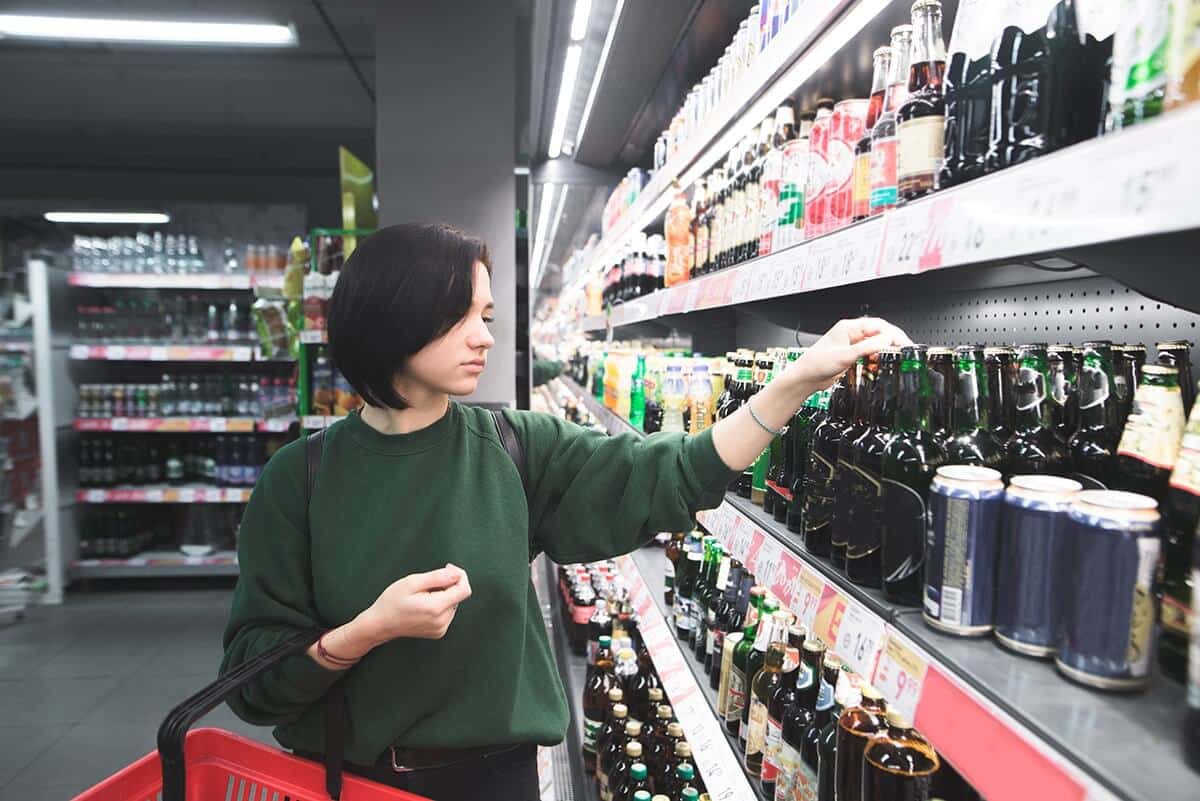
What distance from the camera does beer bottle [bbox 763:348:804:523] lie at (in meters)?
1.46

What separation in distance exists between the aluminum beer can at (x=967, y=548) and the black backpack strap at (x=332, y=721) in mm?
900

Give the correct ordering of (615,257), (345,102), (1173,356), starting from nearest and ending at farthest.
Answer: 1. (1173,356)
2. (615,257)
3. (345,102)

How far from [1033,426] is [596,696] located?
218cm

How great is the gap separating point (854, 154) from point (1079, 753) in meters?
0.95

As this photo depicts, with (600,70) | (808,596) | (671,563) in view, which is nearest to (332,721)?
(808,596)

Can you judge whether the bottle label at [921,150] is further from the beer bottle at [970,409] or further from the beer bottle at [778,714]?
the beer bottle at [778,714]

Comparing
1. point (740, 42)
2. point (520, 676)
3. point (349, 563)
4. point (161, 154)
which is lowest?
point (520, 676)

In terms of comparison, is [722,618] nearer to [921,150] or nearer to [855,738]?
[855,738]

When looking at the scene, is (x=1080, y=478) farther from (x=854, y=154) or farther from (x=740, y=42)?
(x=740, y=42)

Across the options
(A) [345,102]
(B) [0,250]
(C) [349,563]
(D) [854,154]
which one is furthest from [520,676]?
(B) [0,250]

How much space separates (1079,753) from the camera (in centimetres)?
62

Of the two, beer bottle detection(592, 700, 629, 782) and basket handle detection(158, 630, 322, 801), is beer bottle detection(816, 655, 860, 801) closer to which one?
beer bottle detection(592, 700, 629, 782)

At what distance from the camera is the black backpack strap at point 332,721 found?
3.90ft

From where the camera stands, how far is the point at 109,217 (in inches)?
283
